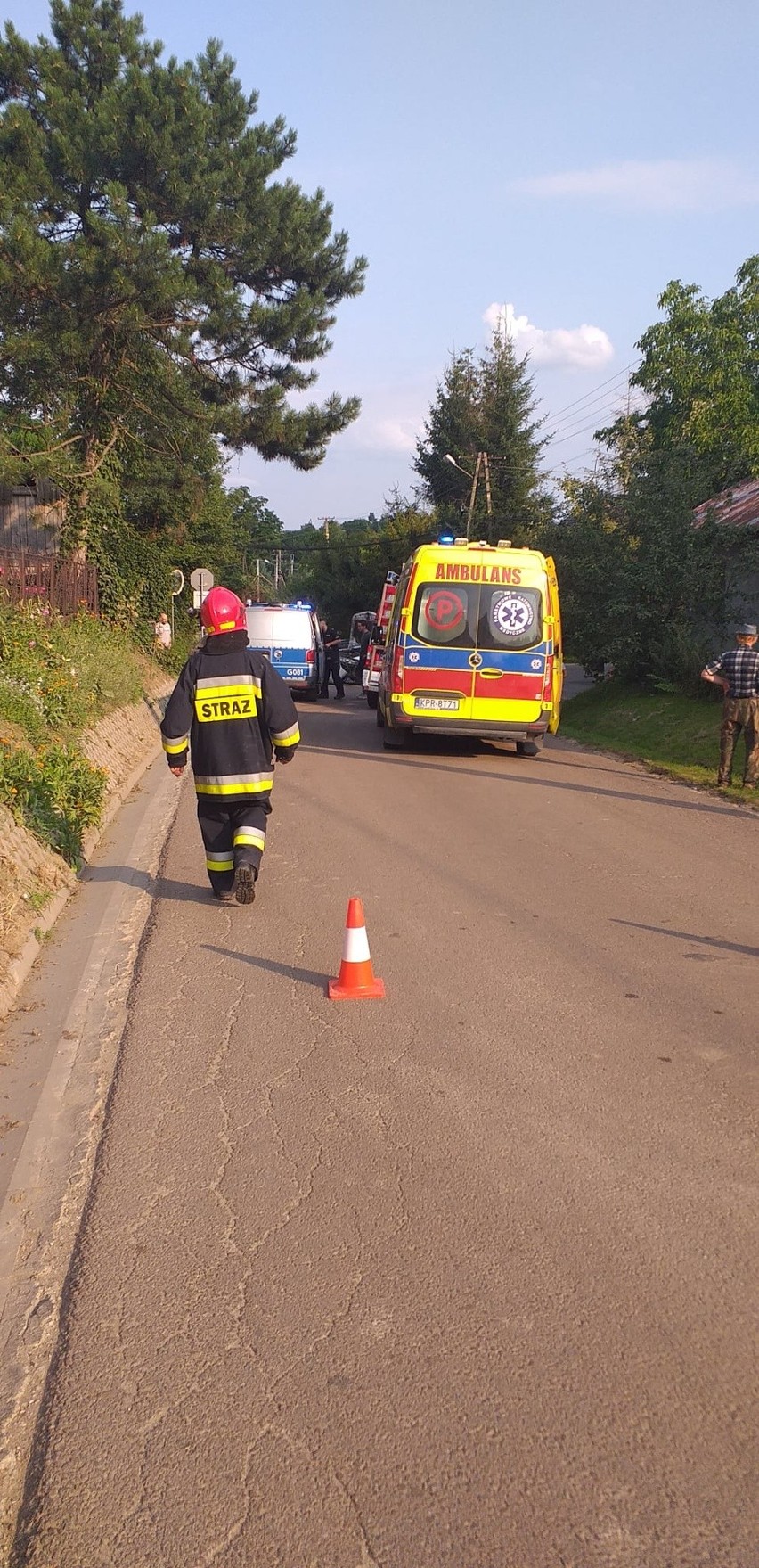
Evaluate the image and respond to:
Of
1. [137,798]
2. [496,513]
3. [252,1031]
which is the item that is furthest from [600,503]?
[496,513]

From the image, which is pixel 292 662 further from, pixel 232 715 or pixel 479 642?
pixel 232 715

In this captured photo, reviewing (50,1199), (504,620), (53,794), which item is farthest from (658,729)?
(50,1199)

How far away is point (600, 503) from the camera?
21469mm

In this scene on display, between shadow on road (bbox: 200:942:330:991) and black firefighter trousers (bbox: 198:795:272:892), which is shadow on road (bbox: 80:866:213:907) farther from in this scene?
shadow on road (bbox: 200:942:330:991)

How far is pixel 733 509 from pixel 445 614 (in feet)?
37.3

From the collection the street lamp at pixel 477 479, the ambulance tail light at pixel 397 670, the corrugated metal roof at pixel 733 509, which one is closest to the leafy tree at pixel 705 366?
the corrugated metal roof at pixel 733 509

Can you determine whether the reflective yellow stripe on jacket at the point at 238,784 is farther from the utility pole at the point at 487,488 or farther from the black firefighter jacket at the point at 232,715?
the utility pole at the point at 487,488

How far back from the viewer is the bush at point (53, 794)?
27.0ft

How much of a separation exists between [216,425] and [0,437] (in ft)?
17.1

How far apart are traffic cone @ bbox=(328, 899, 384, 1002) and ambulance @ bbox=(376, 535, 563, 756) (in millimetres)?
9447

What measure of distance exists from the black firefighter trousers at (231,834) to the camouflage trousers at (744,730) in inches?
283

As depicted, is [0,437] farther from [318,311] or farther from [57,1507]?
[57,1507]

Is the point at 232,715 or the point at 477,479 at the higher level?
the point at 477,479

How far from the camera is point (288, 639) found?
2639 cm
